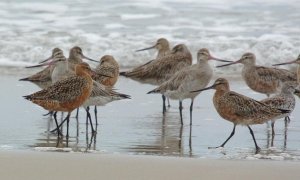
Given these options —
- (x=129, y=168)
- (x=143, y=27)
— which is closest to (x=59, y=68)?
(x=129, y=168)

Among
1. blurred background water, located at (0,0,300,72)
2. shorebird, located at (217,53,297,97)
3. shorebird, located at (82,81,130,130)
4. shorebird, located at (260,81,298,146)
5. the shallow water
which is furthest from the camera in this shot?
blurred background water, located at (0,0,300,72)

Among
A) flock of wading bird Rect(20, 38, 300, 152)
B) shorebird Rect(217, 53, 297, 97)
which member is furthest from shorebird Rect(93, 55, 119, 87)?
shorebird Rect(217, 53, 297, 97)

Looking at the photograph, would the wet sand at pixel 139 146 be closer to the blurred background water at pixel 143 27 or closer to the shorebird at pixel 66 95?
the shorebird at pixel 66 95

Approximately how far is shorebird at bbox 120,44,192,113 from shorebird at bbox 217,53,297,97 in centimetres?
71

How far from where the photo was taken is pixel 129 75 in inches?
488

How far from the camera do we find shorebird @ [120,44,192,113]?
12266 mm

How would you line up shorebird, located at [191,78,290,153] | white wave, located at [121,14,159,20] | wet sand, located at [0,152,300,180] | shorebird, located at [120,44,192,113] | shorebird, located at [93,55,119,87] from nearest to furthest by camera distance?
wet sand, located at [0,152,300,180]
shorebird, located at [191,78,290,153]
shorebird, located at [93,55,119,87]
shorebird, located at [120,44,192,113]
white wave, located at [121,14,159,20]

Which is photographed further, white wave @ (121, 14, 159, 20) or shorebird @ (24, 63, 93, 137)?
white wave @ (121, 14, 159, 20)

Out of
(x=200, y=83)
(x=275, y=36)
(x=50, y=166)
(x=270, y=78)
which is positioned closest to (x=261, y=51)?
(x=275, y=36)

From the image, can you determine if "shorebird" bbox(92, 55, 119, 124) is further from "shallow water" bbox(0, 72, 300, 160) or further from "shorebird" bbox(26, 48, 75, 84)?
"shorebird" bbox(26, 48, 75, 84)

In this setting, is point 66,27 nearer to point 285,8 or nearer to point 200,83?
point 285,8

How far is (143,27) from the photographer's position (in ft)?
58.7

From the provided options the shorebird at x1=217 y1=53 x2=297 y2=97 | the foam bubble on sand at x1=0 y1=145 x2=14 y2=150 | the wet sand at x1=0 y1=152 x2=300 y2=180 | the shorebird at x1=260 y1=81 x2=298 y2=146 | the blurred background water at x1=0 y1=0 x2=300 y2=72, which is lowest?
the wet sand at x1=0 y1=152 x2=300 y2=180

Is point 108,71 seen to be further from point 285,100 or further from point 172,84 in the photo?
point 285,100
